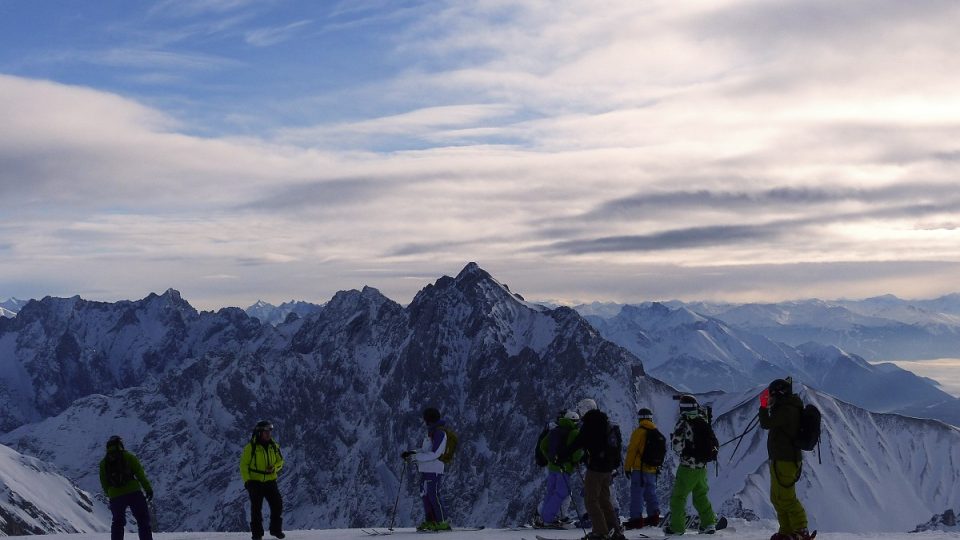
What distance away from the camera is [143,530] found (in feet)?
68.2

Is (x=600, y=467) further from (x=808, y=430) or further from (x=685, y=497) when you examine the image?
(x=808, y=430)

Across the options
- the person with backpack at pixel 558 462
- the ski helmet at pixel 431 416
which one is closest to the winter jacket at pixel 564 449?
the person with backpack at pixel 558 462

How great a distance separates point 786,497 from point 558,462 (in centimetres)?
479

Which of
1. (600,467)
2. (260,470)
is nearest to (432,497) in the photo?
(260,470)

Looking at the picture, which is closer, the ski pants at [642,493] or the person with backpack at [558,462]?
the person with backpack at [558,462]

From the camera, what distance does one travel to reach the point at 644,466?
22.5 m

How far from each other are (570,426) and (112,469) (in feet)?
32.5

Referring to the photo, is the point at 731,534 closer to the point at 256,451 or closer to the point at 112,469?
the point at 256,451

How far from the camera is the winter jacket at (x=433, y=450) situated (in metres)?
23.8

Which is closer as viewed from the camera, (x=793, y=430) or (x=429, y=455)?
(x=793, y=430)

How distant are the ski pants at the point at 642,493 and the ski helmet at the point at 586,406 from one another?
2.11 metres

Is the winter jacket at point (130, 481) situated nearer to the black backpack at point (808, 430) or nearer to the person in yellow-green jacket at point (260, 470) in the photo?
the person in yellow-green jacket at point (260, 470)

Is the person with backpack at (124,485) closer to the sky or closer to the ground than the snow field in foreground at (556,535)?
closer to the sky

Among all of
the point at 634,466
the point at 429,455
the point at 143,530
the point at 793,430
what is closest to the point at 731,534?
the point at 634,466
